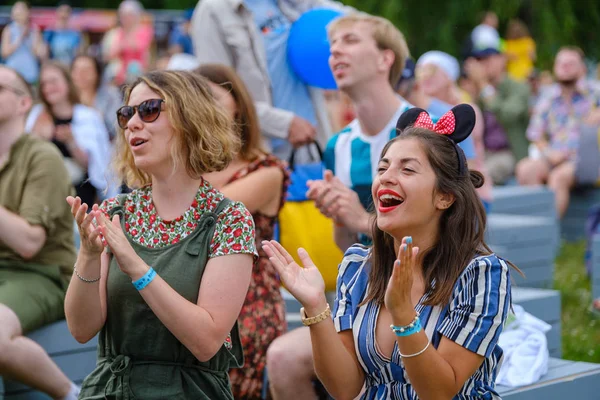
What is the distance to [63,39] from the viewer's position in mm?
13820

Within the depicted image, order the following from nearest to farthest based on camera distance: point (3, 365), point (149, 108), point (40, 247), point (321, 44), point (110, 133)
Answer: point (149, 108), point (3, 365), point (40, 247), point (321, 44), point (110, 133)

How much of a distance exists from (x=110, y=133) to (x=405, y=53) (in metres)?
6.20

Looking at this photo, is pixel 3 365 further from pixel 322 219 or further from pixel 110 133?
pixel 110 133

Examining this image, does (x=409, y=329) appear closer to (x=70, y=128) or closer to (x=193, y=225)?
(x=193, y=225)

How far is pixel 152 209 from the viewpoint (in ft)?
10.0

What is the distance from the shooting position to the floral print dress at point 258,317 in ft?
12.6

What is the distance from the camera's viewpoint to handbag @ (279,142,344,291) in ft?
14.4

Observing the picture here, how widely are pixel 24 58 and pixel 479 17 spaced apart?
839cm

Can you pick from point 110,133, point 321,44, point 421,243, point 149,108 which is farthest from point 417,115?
point 110,133

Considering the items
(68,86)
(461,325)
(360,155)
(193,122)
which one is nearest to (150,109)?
(193,122)

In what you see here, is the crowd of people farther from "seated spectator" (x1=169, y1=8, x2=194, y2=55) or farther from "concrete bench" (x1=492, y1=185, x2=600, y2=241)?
"seated spectator" (x1=169, y1=8, x2=194, y2=55)

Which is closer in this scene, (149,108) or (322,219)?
(149,108)

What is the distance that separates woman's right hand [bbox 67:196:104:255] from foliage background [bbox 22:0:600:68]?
13924 mm

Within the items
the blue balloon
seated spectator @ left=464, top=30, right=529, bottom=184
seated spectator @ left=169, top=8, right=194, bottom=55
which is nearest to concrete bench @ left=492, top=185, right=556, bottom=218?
seated spectator @ left=464, top=30, right=529, bottom=184
